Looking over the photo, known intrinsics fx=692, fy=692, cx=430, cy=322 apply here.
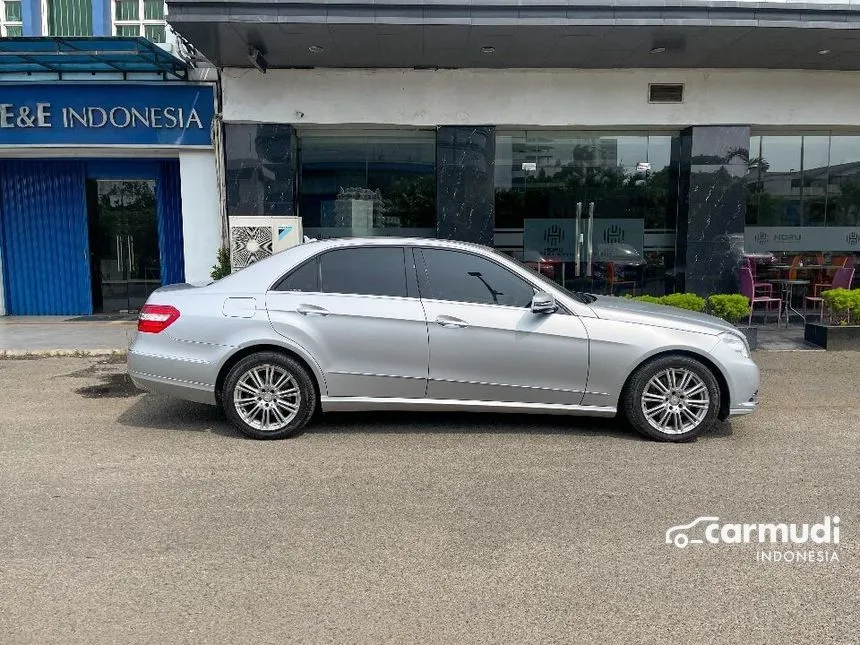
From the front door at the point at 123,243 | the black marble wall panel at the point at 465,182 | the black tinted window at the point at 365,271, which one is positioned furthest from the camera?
the front door at the point at 123,243

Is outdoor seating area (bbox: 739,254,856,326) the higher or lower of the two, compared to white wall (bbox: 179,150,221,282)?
lower

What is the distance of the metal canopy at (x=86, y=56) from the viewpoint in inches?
405

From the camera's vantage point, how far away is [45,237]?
43.4ft

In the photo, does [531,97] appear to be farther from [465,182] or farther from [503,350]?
[503,350]

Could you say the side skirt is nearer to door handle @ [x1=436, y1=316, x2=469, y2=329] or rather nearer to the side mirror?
door handle @ [x1=436, y1=316, x2=469, y2=329]

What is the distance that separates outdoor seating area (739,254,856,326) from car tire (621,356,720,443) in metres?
7.62

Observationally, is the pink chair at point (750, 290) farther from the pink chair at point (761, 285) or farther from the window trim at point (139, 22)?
the window trim at point (139, 22)

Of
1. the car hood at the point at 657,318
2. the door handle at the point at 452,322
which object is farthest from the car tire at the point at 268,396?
the car hood at the point at 657,318

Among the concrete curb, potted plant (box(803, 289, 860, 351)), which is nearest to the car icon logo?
potted plant (box(803, 289, 860, 351))

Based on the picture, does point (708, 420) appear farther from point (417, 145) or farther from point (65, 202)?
point (65, 202)

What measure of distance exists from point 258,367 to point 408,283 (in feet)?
4.61

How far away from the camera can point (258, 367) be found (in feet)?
18.5

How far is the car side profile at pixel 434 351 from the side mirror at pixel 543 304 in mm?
10

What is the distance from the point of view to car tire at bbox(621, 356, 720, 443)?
5.55 metres
